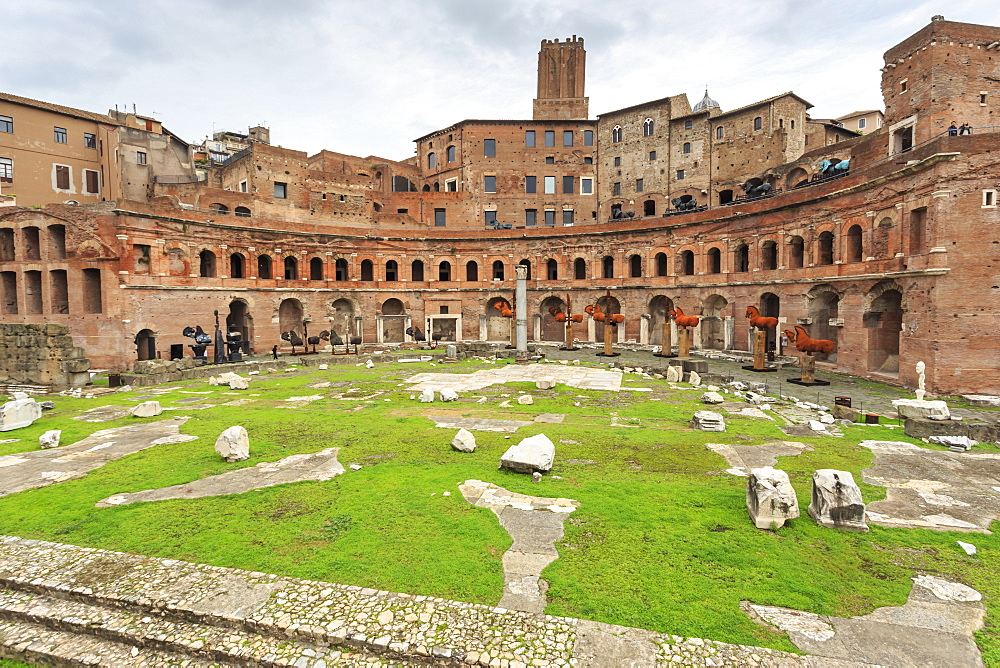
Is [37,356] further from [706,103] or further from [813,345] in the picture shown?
[706,103]

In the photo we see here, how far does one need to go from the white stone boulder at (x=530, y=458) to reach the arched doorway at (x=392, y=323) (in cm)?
2965

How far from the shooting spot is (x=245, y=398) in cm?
1698

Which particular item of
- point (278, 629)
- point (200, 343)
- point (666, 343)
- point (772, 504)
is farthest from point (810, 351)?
point (200, 343)

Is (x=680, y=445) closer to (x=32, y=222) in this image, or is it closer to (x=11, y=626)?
(x=11, y=626)

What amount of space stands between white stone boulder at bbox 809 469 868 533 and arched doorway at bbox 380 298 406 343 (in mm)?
33150

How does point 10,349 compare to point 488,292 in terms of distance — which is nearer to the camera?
point 10,349

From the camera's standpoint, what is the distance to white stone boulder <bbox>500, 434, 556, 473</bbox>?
28.7ft

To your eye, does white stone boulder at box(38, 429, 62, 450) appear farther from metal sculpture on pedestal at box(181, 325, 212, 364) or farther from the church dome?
the church dome

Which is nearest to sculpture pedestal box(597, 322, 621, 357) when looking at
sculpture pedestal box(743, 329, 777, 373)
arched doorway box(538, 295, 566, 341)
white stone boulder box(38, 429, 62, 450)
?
sculpture pedestal box(743, 329, 777, 373)

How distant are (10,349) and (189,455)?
15084mm

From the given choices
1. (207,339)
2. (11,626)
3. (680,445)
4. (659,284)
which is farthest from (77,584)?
(659,284)

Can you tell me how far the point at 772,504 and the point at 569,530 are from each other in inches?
111

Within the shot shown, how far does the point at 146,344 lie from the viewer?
28.0 m

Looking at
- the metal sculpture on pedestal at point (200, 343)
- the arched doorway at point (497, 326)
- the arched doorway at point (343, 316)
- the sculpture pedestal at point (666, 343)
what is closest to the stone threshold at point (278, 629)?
the metal sculpture on pedestal at point (200, 343)
